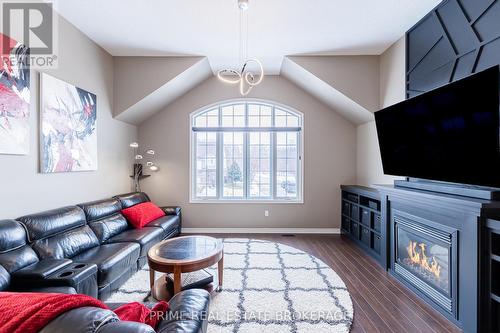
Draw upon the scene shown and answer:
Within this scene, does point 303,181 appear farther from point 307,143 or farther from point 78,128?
point 78,128

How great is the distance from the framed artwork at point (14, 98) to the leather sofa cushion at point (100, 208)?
3.16 feet

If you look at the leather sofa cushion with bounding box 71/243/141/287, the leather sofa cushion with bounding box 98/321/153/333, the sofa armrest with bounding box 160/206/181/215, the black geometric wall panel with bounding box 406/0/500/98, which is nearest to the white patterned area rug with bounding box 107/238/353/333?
the leather sofa cushion with bounding box 71/243/141/287

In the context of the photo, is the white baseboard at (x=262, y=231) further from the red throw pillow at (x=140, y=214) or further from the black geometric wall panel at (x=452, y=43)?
the black geometric wall panel at (x=452, y=43)

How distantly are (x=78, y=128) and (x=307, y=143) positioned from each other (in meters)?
3.87

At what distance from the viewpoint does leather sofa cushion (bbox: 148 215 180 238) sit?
3697 mm

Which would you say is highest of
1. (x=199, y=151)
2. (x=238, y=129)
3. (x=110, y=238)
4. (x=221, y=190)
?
(x=238, y=129)

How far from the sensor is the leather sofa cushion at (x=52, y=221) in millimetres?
2303

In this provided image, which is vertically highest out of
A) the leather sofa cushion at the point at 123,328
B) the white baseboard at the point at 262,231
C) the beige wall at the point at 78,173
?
the beige wall at the point at 78,173

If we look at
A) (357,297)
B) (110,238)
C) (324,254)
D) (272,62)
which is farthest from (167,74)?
(357,297)

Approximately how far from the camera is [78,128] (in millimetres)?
3260

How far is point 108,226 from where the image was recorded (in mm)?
3186

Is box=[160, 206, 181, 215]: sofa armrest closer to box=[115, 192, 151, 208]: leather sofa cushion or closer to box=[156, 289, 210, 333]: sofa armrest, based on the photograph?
box=[115, 192, 151, 208]: leather sofa cushion

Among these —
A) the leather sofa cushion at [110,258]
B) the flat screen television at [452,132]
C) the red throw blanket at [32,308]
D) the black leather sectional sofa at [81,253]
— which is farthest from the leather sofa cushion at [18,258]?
the flat screen television at [452,132]

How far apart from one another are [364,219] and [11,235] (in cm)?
434
